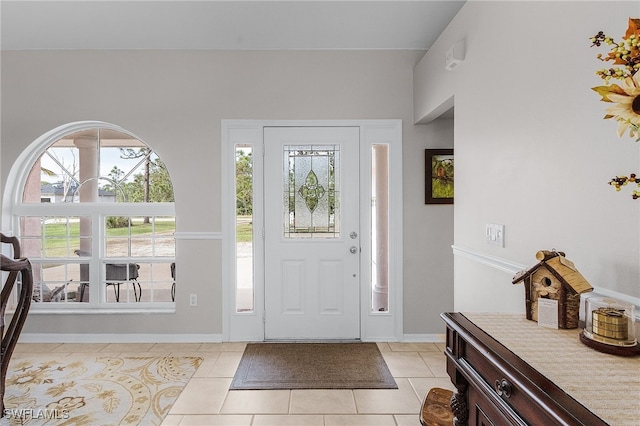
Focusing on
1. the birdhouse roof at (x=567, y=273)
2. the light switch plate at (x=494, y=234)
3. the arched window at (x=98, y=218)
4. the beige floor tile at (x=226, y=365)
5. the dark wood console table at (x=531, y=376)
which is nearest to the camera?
the dark wood console table at (x=531, y=376)

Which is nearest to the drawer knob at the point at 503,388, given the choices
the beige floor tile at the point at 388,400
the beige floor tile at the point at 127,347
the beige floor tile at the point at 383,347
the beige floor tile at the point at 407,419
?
the beige floor tile at the point at 407,419

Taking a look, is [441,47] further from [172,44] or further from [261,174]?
[172,44]

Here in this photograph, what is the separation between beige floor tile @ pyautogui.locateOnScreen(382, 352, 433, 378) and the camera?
297 cm

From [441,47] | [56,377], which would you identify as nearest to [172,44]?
[441,47]

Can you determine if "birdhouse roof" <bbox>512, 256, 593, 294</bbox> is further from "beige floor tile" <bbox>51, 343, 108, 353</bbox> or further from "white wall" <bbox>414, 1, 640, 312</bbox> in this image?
"beige floor tile" <bbox>51, 343, 108, 353</bbox>

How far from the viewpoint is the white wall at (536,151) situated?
4.28 ft

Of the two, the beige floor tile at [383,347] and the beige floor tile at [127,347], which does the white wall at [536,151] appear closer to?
the beige floor tile at [383,347]

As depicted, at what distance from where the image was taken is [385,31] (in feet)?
10.6

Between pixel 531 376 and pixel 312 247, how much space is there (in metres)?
2.75

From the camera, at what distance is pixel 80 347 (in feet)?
11.5

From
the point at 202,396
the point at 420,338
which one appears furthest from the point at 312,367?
the point at 420,338

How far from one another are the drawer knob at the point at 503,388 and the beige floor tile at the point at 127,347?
10.4ft

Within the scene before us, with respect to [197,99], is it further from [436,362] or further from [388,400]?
[436,362]

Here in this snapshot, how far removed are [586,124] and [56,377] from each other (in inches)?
141
